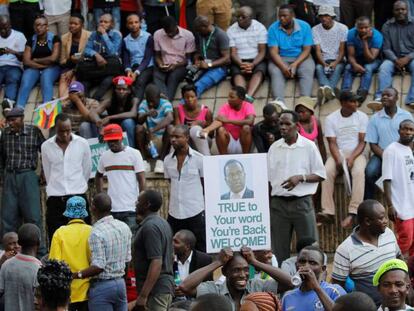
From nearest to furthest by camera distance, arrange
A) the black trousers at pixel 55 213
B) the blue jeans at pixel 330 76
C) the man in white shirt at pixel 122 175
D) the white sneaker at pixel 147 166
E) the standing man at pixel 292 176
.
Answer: the standing man at pixel 292 176 < the man in white shirt at pixel 122 175 < the black trousers at pixel 55 213 < the white sneaker at pixel 147 166 < the blue jeans at pixel 330 76

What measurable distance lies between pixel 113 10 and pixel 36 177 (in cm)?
350

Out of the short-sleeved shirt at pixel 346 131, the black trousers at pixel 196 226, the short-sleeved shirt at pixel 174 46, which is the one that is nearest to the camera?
the black trousers at pixel 196 226

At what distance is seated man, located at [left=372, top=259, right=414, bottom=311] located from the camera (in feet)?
32.0

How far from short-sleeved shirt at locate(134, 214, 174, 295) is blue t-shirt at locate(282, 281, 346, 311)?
2.16 meters

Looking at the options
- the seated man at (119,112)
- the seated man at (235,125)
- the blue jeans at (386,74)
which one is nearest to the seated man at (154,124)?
the seated man at (119,112)

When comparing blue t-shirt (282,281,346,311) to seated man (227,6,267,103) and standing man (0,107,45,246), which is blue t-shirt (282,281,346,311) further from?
seated man (227,6,267,103)

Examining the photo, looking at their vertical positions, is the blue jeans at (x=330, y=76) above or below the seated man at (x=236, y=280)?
above

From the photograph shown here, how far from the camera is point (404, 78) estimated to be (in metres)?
18.1

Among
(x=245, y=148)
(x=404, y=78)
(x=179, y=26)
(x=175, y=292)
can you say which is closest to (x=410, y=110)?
(x=404, y=78)

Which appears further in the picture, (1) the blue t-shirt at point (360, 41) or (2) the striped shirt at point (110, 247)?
(1) the blue t-shirt at point (360, 41)

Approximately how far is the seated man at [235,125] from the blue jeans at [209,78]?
4.31 feet

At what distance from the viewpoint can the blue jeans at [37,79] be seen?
741 inches

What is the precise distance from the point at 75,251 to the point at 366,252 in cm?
275

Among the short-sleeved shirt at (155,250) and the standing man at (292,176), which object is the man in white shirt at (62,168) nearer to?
the standing man at (292,176)
